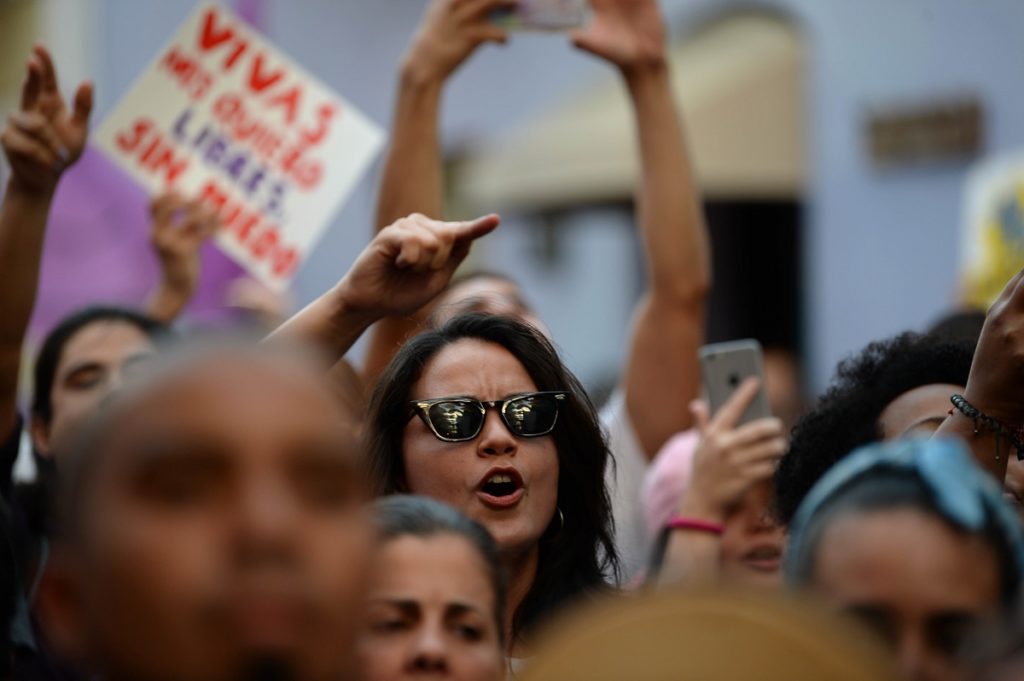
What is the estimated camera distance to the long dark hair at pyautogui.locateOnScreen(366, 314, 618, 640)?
2.95 m

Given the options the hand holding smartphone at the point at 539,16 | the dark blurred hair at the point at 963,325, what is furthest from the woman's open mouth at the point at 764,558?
the hand holding smartphone at the point at 539,16

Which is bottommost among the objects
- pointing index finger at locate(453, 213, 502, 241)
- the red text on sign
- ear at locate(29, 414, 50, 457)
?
ear at locate(29, 414, 50, 457)

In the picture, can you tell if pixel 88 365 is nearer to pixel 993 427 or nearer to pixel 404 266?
pixel 404 266

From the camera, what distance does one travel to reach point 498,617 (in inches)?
87.6

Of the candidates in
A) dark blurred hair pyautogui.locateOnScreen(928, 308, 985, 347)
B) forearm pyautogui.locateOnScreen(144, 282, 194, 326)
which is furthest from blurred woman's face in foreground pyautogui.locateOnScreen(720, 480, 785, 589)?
forearm pyautogui.locateOnScreen(144, 282, 194, 326)

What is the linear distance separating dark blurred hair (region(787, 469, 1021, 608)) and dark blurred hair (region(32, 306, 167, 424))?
2.76 metres

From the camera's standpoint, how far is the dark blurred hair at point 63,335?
4.27 m

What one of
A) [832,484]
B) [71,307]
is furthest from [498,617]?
[71,307]

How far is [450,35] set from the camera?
4113 mm

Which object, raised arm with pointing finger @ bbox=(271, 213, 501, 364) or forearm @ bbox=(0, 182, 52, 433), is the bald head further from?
forearm @ bbox=(0, 182, 52, 433)

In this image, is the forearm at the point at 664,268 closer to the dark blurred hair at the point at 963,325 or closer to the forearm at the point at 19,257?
the dark blurred hair at the point at 963,325

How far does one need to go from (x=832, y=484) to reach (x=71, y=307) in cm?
598

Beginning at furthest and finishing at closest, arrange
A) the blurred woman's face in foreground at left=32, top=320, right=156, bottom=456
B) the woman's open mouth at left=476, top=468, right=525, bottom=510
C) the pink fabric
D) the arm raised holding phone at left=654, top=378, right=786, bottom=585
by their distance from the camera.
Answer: the blurred woman's face in foreground at left=32, top=320, right=156, bottom=456
the pink fabric
the arm raised holding phone at left=654, top=378, right=786, bottom=585
the woman's open mouth at left=476, top=468, right=525, bottom=510

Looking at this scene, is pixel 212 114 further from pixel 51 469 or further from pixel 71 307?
pixel 71 307
